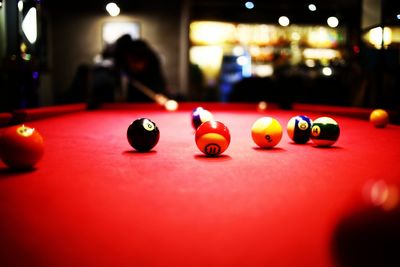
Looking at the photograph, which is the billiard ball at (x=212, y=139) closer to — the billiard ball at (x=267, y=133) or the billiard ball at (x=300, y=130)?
the billiard ball at (x=267, y=133)

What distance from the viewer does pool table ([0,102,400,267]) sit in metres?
1.03

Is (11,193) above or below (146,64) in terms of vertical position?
below

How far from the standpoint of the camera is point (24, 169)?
6.87 feet

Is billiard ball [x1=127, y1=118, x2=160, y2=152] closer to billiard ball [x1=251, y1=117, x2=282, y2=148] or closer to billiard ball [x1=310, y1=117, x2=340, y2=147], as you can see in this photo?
billiard ball [x1=251, y1=117, x2=282, y2=148]

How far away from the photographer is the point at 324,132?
2.93 meters

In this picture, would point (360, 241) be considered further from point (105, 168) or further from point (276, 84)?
point (276, 84)

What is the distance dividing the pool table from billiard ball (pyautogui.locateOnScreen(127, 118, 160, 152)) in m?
0.06

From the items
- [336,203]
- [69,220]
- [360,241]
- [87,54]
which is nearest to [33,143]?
[69,220]

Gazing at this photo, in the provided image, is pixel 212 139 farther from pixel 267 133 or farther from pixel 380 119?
pixel 380 119

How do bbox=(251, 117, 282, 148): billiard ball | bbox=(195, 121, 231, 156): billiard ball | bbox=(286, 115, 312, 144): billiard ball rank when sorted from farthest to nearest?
1. bbox=(286, 115, 312, 144): billiard ball
2. bbox=(251, 117, 282, 148): billiard ball
3. bbox=(195, 121, 231, 156): billiard ball

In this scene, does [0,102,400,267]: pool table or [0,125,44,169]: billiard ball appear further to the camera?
[0,125,44,169]: billiard ball

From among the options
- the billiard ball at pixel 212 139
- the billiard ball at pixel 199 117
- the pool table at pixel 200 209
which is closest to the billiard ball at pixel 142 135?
the pool table at pixel 200 209

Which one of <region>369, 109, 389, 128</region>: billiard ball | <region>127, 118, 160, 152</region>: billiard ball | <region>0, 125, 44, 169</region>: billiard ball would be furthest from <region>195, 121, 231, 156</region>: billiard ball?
<region>369, 109, 389, 128</region>: billiard ball

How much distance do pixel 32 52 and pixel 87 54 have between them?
2325mm
